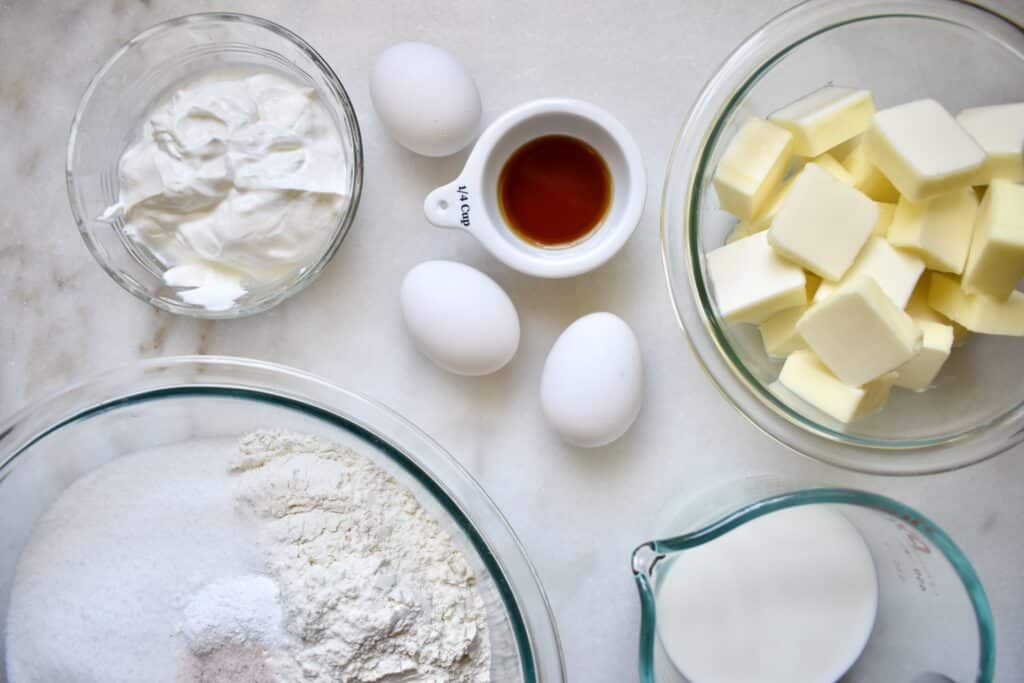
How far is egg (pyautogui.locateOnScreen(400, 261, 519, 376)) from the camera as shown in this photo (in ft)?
3.74

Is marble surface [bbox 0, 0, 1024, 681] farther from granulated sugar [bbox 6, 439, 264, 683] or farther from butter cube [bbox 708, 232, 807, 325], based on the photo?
granulated sugar [bbox 6, 439, 264, 683]

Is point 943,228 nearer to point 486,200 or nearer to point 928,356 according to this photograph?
point 928,356

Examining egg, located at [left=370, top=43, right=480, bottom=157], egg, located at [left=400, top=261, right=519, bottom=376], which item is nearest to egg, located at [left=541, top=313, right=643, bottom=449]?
egg, located at [left=400, top=261, right=519, bottom=376]

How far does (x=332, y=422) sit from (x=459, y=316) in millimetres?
217

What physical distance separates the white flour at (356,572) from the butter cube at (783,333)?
0.51 meters

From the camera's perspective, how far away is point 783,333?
113cm

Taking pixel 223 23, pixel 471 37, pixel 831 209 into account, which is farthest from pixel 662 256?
pixel 223 23

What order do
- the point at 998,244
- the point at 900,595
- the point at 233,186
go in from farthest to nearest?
1. the point at 233,186
2. the point at 900,595
3. the point at 998,244

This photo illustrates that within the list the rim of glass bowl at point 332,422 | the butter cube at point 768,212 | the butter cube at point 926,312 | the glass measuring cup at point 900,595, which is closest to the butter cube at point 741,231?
the butter cube at point 768,212

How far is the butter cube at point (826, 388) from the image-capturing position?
107 cm

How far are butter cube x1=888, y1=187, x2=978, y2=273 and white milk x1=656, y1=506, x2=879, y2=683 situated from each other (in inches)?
13.9

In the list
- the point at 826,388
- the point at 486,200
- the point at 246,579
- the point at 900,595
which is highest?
the point at 486,200

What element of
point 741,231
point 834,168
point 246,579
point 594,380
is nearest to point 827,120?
point 834,168

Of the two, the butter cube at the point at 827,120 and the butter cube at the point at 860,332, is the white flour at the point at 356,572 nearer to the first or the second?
the butter cube at the point at 860,332
